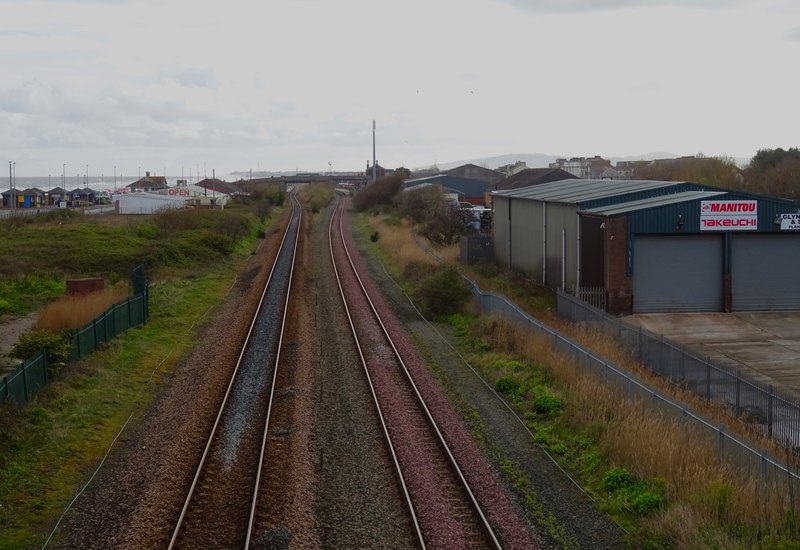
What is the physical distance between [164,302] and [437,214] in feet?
82.9

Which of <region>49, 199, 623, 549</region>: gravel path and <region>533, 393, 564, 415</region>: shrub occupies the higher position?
<region>533, 393, 564, 415</region>: shrub

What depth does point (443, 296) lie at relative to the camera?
28.0 m

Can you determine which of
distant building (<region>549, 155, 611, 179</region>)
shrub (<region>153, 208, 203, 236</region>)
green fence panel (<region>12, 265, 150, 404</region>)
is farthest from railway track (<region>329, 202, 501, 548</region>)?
distant building (<region>549, 155, 611, 179</region>)

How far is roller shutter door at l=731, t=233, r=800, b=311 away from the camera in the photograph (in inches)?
1164

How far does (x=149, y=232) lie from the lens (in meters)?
52.5

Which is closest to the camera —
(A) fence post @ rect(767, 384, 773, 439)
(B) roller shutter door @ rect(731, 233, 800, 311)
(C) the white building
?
(A) fence post @ rect(767, 384, 773, 439)

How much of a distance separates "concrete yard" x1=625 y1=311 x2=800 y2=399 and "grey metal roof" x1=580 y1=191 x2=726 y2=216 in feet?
11.5

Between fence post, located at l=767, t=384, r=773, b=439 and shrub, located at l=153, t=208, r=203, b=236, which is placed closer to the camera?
fence post, located at l=767, t=384, r=773, b=439

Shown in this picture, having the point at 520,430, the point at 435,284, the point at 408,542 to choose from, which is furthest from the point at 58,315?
the point at 408,542

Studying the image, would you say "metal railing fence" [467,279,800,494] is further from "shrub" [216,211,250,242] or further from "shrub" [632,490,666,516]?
"shrub" [216,211,250,242]

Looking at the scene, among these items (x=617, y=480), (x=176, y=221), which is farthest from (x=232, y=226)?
(x=617, y=480)

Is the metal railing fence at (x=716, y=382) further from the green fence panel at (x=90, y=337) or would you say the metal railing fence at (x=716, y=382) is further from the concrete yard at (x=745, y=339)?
the green fence panel at (x=90, y=337)

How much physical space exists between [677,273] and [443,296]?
8.01m

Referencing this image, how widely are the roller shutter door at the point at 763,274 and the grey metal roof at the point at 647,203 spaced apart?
193 cm
